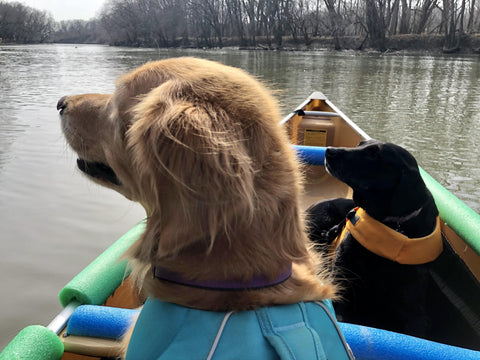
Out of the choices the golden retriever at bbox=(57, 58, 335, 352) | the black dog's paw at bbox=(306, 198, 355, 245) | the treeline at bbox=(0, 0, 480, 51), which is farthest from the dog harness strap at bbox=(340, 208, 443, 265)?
the treeline at bbox=(0, 0, 480, 51)

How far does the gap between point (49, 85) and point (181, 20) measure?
66.4 meters

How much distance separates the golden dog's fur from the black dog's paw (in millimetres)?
2213

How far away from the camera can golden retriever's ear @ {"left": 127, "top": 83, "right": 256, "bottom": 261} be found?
1.12m

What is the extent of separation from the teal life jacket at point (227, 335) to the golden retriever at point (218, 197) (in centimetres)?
4

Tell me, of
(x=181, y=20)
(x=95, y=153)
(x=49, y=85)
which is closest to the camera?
(x=95, y=153)

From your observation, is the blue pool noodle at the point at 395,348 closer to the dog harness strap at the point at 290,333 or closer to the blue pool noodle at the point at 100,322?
the dog harness strap at the point at 290,333

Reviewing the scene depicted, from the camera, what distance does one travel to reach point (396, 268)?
2.67 meters

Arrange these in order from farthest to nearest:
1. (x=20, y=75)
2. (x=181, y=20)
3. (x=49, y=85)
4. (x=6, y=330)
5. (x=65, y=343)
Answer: (x=181, y=20), (x=20, y=75), (x=49, y=85), (x=6, y=330), (x=65, y=343)

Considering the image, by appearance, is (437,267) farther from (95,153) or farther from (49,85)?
(49,85)

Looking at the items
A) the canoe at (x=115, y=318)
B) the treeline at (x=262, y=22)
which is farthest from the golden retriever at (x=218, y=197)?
the treeline at (x=262, y=22)

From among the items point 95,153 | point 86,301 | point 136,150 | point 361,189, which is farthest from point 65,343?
point 361,189

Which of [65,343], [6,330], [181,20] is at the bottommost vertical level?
[6,330]

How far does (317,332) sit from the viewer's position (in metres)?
1.22

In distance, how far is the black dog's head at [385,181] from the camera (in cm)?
277
